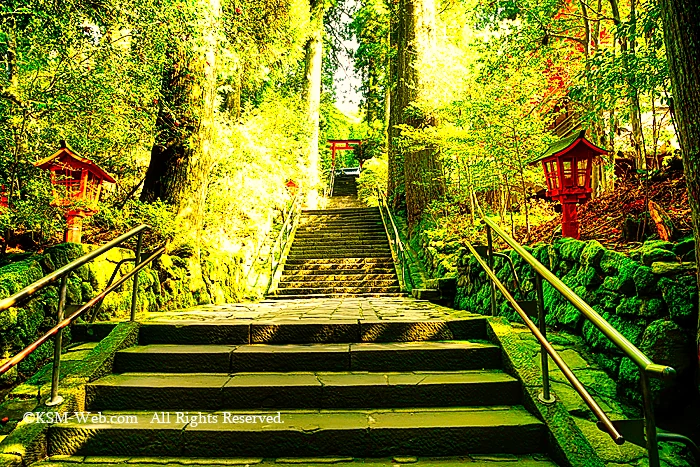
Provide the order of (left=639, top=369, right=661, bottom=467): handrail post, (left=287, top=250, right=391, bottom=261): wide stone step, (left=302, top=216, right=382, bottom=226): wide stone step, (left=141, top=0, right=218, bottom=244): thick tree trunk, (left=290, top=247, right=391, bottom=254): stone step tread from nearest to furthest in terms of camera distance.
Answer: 1. (left=639, top=369, right=661, bottom=467): handrail post
2. (left=141, top=0, right=218, bottom=244): thick tree trunk
3. (left=287, top=250, right=391, bottom=261): wide stone step
4. (left=290, top=247, right=391, bottom=254): stone step tread
5. (left=302, top=216, right=382, bottom=226): wide stone step

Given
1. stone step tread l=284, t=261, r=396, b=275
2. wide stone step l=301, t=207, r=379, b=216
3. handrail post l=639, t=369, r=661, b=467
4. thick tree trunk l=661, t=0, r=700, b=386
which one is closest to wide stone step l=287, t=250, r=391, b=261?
stone step tread l=284, t=261, r=396, b=275

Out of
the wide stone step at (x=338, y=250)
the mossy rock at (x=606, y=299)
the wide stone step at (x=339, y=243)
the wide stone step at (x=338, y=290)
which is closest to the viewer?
the mossy rock at (x=606, y=299)

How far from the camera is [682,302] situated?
91.0 inches

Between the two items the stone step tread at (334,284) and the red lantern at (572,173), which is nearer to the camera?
the red lantern at (572,173)

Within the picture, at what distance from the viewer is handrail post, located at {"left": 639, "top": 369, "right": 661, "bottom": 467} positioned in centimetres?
155

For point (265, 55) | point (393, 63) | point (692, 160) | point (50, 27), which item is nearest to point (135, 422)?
point (692, 160)

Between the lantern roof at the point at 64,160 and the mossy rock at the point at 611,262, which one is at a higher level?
the lantern roof at the point at 64,160

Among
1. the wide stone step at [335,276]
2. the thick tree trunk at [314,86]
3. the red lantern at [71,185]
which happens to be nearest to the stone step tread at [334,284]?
the wide stone step at [335,276]

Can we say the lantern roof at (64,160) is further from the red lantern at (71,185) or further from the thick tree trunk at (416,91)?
the thick tree trunk at (416,91)

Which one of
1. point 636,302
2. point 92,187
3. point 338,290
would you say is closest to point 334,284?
point 338,290

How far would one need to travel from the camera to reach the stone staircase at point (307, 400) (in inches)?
97.5

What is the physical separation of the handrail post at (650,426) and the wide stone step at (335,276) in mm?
7166

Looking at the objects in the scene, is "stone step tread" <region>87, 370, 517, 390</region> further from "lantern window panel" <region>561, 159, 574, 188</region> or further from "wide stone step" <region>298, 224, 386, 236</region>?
"wide stone step" <region>298, 224, 386, 236</region>

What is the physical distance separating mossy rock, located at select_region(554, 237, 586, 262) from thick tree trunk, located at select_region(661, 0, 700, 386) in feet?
3.72
